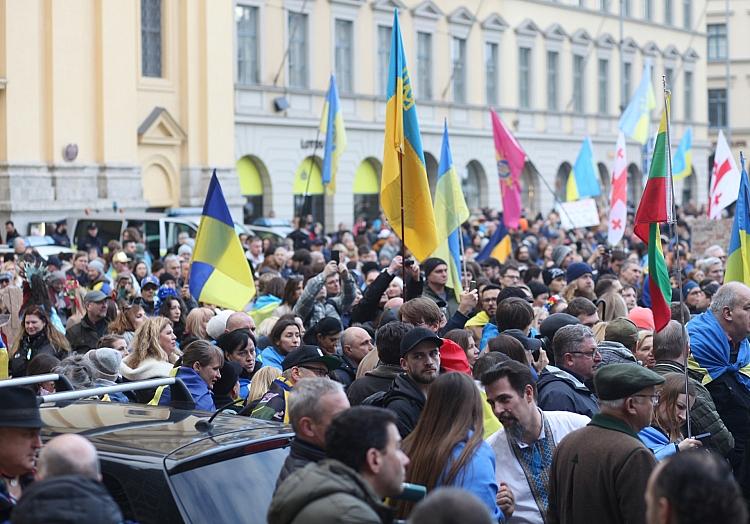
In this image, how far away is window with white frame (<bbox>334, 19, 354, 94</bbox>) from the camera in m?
38.8

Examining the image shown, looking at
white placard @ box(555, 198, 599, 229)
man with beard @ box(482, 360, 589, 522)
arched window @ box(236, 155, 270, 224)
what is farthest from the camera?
arched window @ box(236, 155, 270, 224)

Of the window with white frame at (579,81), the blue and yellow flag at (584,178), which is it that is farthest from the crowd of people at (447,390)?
the window with white frame at (579,81)

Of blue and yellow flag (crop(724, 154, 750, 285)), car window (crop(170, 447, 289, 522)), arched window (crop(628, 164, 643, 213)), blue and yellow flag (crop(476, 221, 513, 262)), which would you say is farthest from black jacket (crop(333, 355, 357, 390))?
arched window (crop(628, 164, 643, 213))

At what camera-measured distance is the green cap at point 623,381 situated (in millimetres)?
5648

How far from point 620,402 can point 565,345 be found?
6.61 ft

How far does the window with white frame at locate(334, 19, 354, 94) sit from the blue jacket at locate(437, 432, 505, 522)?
3353cm

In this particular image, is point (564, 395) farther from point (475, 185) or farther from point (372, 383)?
point (475, 185)

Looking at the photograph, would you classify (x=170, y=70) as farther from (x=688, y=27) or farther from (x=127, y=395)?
(x=688, y=27)

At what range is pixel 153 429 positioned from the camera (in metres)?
5.79

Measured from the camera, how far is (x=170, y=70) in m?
32.4

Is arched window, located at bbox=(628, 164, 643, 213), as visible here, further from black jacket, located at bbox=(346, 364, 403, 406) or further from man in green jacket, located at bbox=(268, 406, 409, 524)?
man in green jacket, located at bbox=(268, 406, 409, 524)

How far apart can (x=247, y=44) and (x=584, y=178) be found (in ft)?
39.7

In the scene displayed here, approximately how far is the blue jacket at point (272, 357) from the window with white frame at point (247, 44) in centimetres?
2639

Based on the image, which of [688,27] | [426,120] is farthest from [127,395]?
[688,27]
